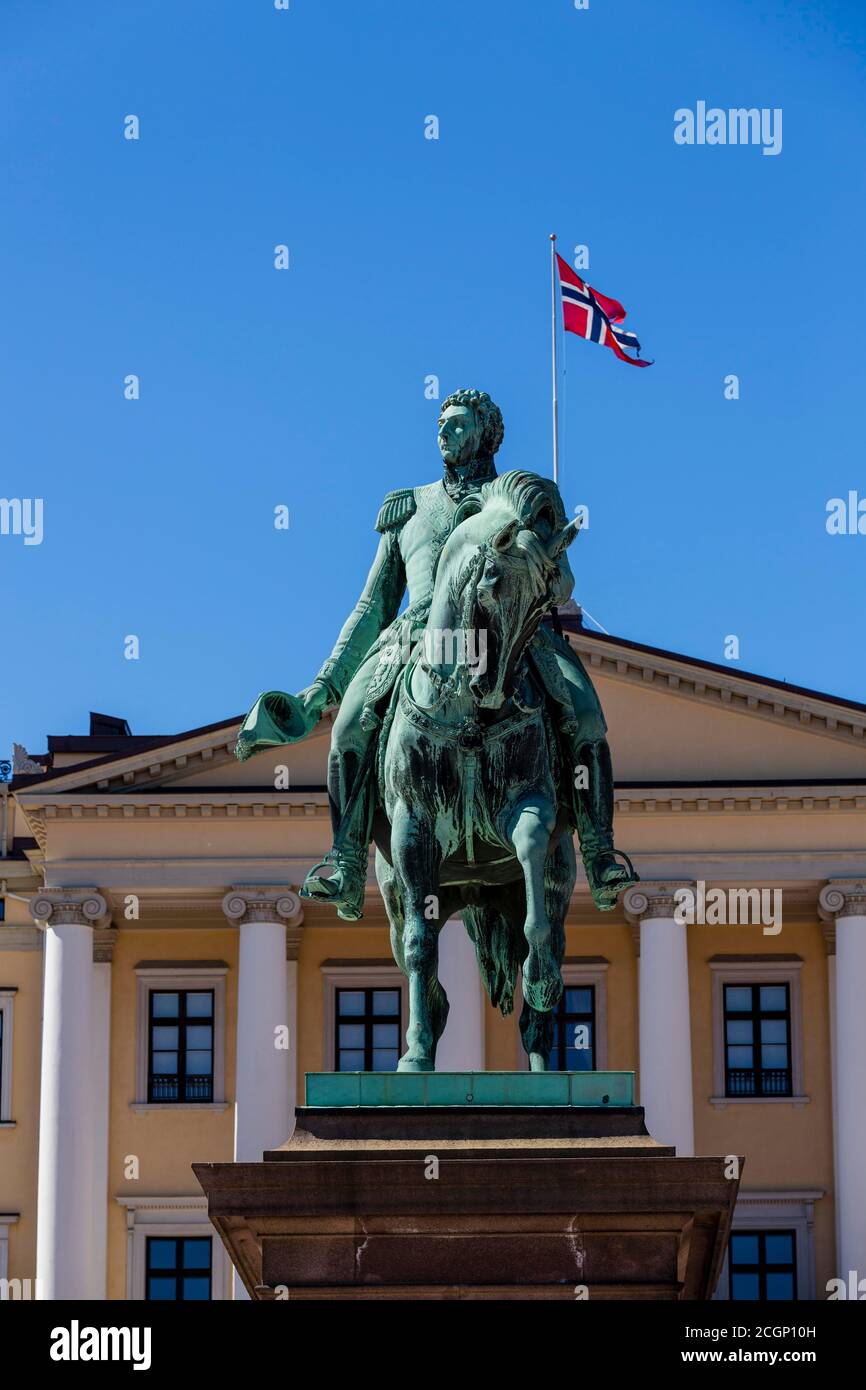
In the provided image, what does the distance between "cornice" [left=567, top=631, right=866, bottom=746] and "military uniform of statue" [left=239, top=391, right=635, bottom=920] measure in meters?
44.2

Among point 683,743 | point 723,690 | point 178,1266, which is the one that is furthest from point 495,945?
point 178,1266

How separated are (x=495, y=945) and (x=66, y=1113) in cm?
4461

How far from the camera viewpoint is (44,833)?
2416 inches

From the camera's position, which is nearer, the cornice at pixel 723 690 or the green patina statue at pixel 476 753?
the green patina statue at pixel 476 753

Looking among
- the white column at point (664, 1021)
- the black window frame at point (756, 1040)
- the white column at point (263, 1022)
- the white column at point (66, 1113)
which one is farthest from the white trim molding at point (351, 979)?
the black window frame at point (756, 1040)

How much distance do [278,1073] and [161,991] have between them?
494cm

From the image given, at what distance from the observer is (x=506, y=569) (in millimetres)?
14297

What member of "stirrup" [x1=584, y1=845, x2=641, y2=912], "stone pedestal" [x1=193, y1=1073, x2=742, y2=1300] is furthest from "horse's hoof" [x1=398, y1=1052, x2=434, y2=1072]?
"stirrup" [x1=584, y1=845, x2=641, y2=912]

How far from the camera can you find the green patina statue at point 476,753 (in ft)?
47.4

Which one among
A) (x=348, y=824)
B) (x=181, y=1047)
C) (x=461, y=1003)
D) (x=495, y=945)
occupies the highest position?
(x=461, y=1003)

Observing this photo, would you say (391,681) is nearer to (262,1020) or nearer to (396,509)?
(396,509)

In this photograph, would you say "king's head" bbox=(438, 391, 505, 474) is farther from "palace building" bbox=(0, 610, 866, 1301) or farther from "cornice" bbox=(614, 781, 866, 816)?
"cornice" bbox=(614, 781, 866, 816)

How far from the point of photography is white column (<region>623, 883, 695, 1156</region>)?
191 feet

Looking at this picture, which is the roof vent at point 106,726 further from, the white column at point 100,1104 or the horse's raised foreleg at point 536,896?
the horse's raised foreleg at point 536,896
